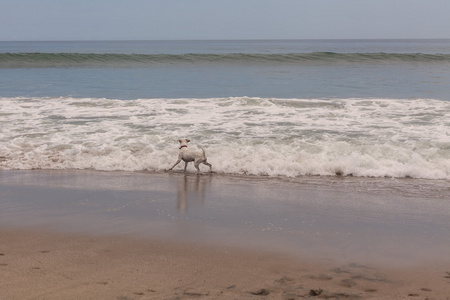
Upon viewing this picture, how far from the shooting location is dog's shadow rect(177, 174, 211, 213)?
22.9 ft

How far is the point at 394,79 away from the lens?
2466 centimetres

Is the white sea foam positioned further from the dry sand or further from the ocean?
the dry sand

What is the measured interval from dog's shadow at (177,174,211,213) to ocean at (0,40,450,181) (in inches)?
24.1

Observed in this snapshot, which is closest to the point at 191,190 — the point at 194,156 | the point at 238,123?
the point at 194,156

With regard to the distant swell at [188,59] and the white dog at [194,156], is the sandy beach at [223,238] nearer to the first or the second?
the white dog at [194,156]

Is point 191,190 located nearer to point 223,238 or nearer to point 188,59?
point 223,238

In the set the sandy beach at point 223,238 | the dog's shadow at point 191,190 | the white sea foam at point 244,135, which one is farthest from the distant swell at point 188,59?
the sandy beach at point 223,238

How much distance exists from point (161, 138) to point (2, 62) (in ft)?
98.1

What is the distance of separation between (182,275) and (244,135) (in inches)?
269

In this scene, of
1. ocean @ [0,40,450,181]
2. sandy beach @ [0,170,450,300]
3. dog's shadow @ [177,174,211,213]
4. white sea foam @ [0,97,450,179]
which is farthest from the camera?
ocean @ [0,40,450,181]

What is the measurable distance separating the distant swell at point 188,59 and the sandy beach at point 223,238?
28.6 metres

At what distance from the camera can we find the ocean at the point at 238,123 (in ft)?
30.7

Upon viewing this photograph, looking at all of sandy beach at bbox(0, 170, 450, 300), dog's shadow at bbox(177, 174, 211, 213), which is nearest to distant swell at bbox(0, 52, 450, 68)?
dog's shadow at bbox(177, 174, 211, 213)

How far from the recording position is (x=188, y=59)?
38.3 meters
